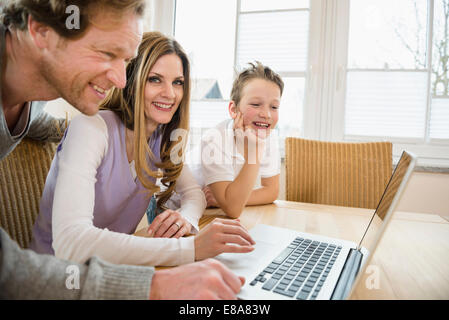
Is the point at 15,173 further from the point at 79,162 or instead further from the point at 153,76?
the point at 153,76

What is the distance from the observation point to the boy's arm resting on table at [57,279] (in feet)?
1.32

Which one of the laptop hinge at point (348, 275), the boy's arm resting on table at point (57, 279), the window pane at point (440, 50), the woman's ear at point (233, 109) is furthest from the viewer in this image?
the window pane at point (440, 50)

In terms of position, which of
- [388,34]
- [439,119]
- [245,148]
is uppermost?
[388,34]

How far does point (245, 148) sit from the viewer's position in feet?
4.26

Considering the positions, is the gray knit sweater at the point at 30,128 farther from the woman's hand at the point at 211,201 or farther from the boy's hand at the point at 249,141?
the boy's hand at the point at 249,141

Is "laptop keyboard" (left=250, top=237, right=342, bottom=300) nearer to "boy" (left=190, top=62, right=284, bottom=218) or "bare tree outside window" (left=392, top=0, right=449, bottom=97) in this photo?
"boy" (left=190, top=62, right=284, bottom=218)

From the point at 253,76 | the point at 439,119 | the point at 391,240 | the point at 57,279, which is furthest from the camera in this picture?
the point at 439,119

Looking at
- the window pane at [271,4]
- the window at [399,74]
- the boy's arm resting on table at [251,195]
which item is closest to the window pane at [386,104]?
the window at [399,74]

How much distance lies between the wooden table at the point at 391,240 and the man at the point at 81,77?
307 mm

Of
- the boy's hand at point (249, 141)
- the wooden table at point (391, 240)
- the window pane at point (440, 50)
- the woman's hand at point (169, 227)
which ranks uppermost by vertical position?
the window pane at point (440, 50)

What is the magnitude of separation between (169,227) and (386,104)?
194cm

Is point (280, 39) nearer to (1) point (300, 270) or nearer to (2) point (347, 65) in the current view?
(2) point (347, 65)

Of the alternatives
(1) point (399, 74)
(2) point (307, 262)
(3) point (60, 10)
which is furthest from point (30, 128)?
(1) point (399, 74)

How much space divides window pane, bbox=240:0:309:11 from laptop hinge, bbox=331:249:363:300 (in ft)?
6.77
